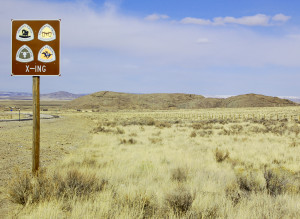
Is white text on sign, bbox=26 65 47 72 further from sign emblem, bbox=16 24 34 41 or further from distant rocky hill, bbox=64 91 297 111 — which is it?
distant rocky hill, bbox=64 91 297 111

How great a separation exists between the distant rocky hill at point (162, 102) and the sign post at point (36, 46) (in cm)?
11250

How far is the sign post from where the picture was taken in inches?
230

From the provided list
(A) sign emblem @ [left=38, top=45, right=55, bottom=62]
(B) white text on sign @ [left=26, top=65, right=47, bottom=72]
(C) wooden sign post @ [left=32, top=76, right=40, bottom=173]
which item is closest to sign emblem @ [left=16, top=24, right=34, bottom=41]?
(A) sign emblem @ [left=38, top=45, right=55, bottom=62]

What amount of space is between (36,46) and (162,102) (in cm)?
13276

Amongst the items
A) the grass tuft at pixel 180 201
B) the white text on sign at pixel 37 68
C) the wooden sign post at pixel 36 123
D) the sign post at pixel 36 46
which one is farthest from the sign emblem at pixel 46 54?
the grass tuft at pixel 180 201

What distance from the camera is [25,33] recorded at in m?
5.90

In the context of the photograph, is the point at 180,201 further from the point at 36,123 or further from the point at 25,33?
the point at 25,33

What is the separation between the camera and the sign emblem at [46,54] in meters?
5.88

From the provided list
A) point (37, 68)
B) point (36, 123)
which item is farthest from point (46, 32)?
point (36, 123)

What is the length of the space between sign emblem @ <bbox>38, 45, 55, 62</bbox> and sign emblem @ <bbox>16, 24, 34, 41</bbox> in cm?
35

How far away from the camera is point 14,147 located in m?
12.0

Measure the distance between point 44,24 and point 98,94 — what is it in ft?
459

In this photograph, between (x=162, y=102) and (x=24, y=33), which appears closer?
(x=24, y=33)

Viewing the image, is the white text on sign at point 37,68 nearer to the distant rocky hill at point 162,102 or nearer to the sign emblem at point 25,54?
the sign emblem at point 25,54
